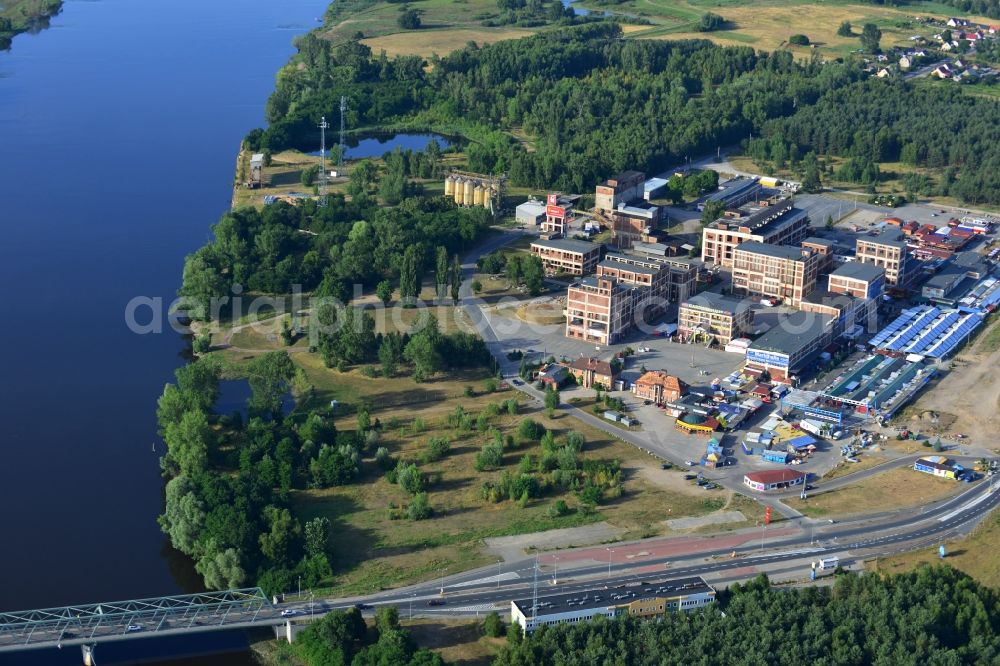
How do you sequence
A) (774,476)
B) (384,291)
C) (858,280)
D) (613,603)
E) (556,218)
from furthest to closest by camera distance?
(556,218), (384,291), (858,280), (774,476), (613,603)

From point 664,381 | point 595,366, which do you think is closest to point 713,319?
point 664,381

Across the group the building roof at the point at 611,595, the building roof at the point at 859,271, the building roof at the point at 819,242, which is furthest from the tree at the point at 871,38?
the building roof at the point at 611,595

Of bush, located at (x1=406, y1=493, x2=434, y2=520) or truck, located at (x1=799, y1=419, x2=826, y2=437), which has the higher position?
truck, located at (x1=799, y1=419, x2=826, y2=437)

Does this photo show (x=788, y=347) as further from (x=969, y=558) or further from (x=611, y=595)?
(x=611, y=595)

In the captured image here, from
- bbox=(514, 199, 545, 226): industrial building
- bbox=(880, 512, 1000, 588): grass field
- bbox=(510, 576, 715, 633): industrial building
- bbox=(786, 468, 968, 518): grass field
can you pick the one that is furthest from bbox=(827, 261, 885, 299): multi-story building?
bbox=(510, 576, 715, 633): industrial building

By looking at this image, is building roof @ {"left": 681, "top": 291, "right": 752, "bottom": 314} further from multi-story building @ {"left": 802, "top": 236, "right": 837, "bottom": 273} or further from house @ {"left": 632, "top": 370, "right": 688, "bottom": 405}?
multi-story building @ {"left": 802, "top": 236, "right": 837, "bottom": 273}

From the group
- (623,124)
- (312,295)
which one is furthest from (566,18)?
(312,295)
